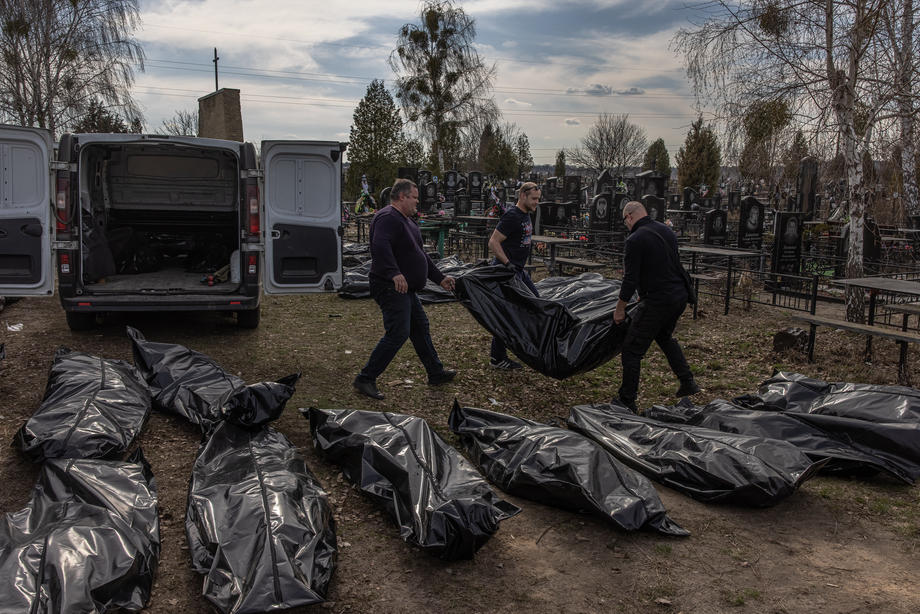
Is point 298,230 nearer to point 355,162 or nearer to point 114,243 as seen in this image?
point 114,243

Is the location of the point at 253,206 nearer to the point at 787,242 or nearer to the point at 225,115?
the point at 225,115

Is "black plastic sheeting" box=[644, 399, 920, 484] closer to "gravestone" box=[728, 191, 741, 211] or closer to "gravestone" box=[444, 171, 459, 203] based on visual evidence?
"gravestone" box=[444, 171, 459, 203]

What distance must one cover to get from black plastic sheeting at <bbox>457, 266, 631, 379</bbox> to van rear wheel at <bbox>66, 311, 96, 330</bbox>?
13.8 ft

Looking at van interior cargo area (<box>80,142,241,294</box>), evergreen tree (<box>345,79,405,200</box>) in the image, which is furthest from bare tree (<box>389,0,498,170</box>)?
van interior cargo area (<box>80,142,241,294</box>)

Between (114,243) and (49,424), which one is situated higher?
(114,243)

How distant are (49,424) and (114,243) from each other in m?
4.72

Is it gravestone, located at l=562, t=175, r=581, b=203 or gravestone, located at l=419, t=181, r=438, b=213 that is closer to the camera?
gravestone, located at l=419, t=181, r=438, b=213

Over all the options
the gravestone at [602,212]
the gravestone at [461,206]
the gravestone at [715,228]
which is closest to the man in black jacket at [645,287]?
the gravestone at [715,228]

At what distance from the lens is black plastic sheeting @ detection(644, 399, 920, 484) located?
4.18 metres

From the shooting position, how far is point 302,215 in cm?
696

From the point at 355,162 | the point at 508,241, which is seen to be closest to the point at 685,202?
the point at 355,162

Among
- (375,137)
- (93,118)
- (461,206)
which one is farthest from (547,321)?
(375,137)

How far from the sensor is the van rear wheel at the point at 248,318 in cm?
768

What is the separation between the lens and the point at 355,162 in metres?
33.6
